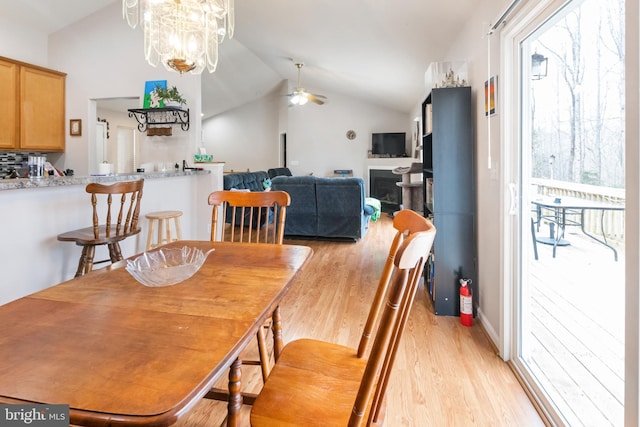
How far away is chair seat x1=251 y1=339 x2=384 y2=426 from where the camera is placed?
0.94m

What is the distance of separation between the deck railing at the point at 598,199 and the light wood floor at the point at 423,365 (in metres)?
0.86

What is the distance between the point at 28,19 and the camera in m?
4.35

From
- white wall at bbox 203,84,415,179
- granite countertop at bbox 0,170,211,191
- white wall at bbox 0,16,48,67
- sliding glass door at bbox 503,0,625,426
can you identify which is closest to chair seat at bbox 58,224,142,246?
granite countertop at bbox 0,170,211,191

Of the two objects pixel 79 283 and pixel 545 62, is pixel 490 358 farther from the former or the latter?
pixel 79 283

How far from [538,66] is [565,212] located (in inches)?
31.2

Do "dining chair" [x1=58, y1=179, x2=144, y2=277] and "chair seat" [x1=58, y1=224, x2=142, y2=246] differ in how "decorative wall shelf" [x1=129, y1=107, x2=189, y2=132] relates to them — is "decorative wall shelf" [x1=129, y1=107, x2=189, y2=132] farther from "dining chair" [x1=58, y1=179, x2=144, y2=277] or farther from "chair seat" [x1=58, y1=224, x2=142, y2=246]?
"chair seat" [x1=58, y1=224, x2=142, y2=246]

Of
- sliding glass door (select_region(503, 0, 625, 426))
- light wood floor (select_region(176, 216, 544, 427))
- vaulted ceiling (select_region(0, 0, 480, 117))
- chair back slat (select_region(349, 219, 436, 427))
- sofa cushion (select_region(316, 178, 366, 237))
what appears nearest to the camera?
chair back slat (select_region(349, 219, 436, 427))

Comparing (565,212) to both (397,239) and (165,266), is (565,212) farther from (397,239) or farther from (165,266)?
(165,266)

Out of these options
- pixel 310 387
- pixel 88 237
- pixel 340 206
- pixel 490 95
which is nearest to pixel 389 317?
pixel 310 387

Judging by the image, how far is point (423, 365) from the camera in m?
1.97

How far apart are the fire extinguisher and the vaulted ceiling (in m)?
1.98

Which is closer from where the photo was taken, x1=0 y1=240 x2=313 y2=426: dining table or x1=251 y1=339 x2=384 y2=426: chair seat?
x1=0 y1=240 x2=313 y2=426: dining table

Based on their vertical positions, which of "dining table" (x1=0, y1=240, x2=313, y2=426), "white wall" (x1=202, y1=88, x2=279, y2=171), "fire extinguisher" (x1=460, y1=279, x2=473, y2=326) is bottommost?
"fire extinguisher" (x1=460, y1=279, x2=473, y2=326)

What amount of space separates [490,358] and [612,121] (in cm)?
141
